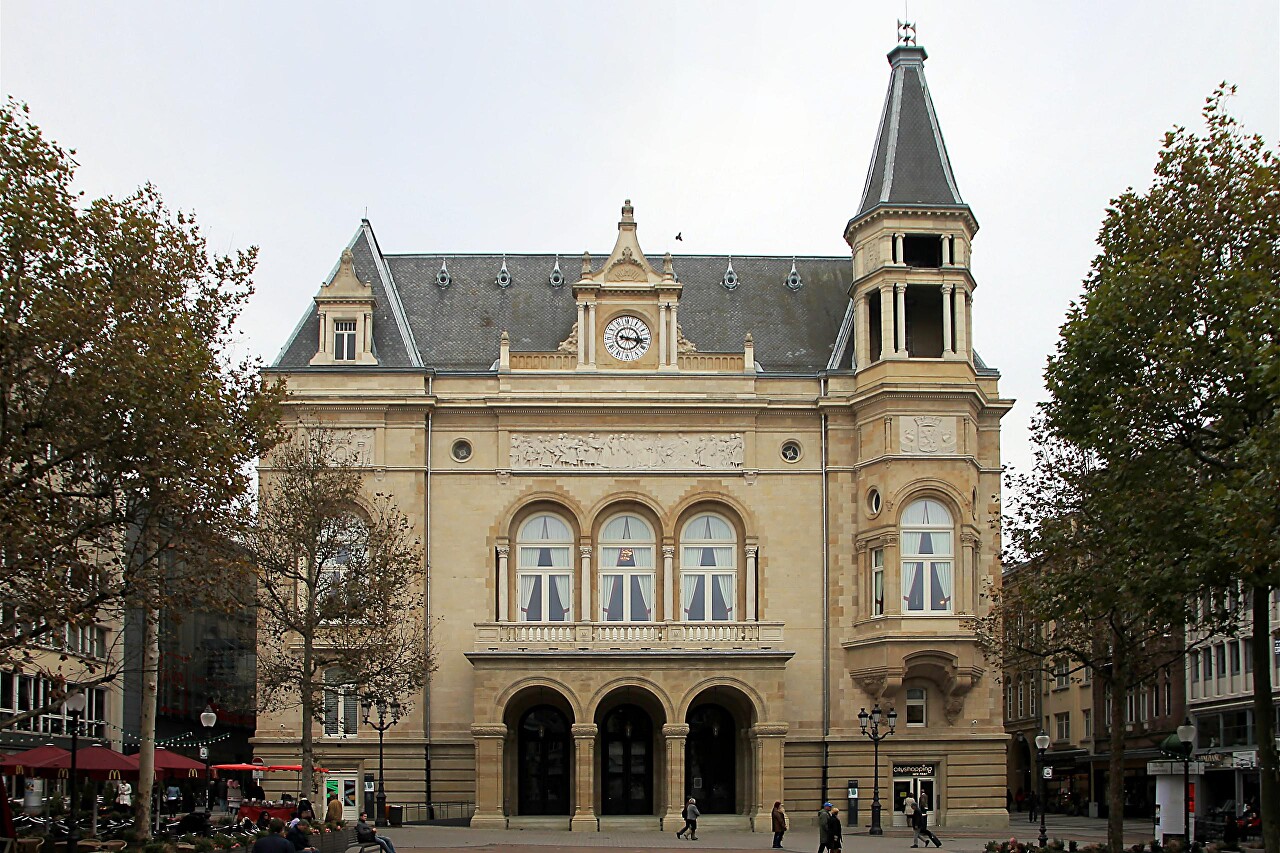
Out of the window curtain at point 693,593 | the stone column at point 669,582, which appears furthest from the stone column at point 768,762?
the stone column at point 669,582

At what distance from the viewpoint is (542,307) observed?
66875mm

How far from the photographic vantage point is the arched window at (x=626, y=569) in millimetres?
61719

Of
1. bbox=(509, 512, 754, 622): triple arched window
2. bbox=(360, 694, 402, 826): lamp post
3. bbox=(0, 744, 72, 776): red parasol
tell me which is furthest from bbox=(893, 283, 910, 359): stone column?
bbox=(0, 744, 72, 776): red parasol

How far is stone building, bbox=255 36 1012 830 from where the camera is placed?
59.9 meters

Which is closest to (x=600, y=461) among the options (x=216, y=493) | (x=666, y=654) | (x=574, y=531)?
(x=574, y=531)

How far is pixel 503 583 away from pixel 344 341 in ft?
35.8

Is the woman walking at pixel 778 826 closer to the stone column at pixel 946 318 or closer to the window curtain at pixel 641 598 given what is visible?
the window curtain at pixel 641 598

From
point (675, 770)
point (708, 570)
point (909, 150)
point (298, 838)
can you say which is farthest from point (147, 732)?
point (909, 150)

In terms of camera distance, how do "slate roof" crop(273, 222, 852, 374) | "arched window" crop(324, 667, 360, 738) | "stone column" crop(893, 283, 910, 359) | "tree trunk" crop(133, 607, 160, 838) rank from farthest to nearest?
"slate roof" crop(273, 222, 852, 374)
"stone column" crop(893, 283, 910, 359)
"arched window" crop(324, 667, 360, 738)
"tree trunk" crop(133, 607, 160, 838)

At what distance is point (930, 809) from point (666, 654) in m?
11.5

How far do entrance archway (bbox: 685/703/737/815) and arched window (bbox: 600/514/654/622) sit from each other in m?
4.55

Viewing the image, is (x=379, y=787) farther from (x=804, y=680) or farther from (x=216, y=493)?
(x=216, y=493)

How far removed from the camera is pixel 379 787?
57281 millimetres

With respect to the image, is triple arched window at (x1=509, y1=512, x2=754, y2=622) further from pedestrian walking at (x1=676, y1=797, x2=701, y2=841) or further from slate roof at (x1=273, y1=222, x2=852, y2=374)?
pedestrian walking at (x1=676, y1=797, x2=701, y2=841)
